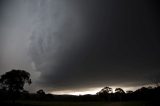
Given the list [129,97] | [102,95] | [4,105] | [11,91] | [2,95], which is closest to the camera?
[4,105]

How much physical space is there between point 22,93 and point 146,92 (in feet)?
222

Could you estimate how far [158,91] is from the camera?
108375mm

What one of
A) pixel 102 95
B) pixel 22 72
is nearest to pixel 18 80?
pixel 22 72

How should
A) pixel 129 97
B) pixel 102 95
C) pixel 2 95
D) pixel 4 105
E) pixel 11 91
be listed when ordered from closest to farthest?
1. pixel 4 105
2. pixel 11 91
3. pixel 2 95
4. pixel 129 97
5. pixel 102 95

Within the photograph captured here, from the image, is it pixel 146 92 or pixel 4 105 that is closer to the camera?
pixel 4 105

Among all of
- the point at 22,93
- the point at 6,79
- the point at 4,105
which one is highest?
the point at 6,79

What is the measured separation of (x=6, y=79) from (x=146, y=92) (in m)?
72.7

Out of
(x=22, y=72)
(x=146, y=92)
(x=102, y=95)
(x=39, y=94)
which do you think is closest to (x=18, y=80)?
(x=22, y=72)

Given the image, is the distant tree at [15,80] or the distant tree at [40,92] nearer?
the distant tree at [15,80]

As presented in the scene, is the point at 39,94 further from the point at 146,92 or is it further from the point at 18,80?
the point at 146,92

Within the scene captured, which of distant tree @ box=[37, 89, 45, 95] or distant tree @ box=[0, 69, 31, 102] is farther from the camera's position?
distant tree @ box=[37, 89, 45, 95]

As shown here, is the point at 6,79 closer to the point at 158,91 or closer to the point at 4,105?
the point at 4,105

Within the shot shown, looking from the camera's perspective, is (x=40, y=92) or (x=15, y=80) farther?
(x=40, y=92)

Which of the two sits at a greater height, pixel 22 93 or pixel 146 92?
pixel 146 92
